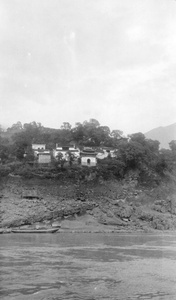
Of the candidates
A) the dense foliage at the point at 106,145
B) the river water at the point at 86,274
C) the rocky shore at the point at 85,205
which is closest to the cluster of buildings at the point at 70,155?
the dense foliage at the point at 106,145

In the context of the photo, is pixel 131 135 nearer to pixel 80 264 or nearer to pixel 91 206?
pixel 91 206

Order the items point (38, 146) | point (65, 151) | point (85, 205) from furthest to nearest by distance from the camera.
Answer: point (38, 146)
point (65, 151)
point (85, 205)

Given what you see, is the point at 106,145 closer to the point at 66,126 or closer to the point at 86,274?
the point at 66,126

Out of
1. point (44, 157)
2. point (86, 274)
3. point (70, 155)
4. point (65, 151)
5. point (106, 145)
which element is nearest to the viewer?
point (86, 274)

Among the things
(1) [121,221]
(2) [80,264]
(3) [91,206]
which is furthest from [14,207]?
(2) [80,264]

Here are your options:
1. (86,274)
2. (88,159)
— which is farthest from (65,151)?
(86,274)
